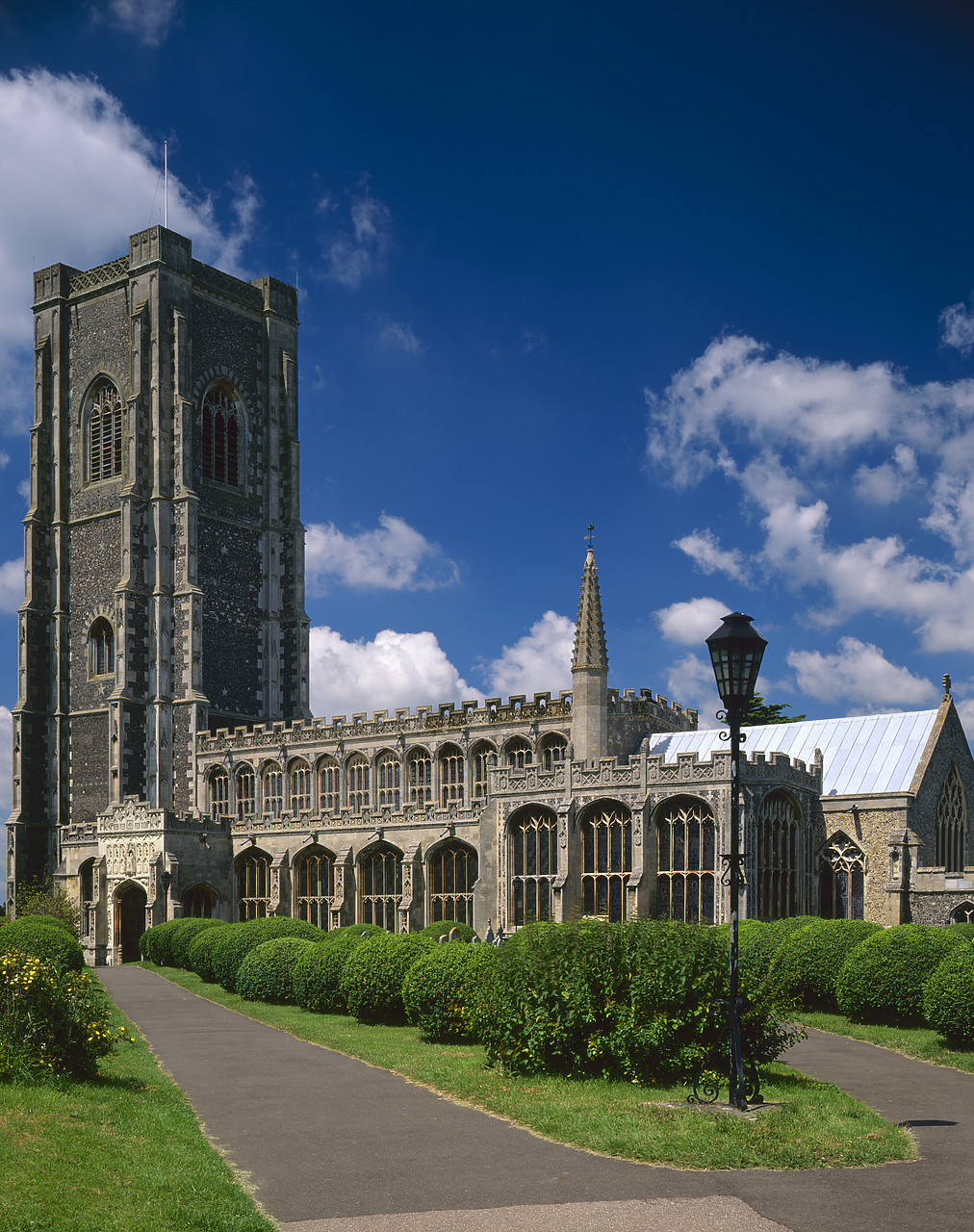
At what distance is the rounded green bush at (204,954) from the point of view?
3438 centimetres

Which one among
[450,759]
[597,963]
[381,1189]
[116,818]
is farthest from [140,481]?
[381,1189]

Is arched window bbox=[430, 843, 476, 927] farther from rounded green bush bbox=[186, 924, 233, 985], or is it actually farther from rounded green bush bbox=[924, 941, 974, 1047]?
rounded green bush bbox=[924, 941, 974, 1047]

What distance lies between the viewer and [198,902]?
167ft

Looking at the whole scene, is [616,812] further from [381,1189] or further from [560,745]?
[381,1189]

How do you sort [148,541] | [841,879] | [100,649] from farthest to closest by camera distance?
[100,649] → [148,541] → [841,879]

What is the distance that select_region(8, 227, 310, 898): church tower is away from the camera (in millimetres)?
59562

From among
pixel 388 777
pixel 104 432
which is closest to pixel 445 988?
pixel 388 777

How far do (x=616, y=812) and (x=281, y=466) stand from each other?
38.4 meters

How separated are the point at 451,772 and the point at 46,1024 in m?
37.1

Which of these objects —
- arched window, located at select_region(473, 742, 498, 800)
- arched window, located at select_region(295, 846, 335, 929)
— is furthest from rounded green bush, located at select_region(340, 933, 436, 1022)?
Answer: arched window, located at select_region(473, 742, 498, 800)

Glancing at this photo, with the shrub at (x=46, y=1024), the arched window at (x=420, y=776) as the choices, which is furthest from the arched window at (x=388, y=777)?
the shrub at (x=46, y=1024)

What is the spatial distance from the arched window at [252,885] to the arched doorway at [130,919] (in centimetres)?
403

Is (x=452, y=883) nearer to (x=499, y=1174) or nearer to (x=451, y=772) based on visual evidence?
(x=451, y=772)

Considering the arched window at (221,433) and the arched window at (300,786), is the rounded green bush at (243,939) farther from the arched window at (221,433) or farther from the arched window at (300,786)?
the arched window at (221,433)
